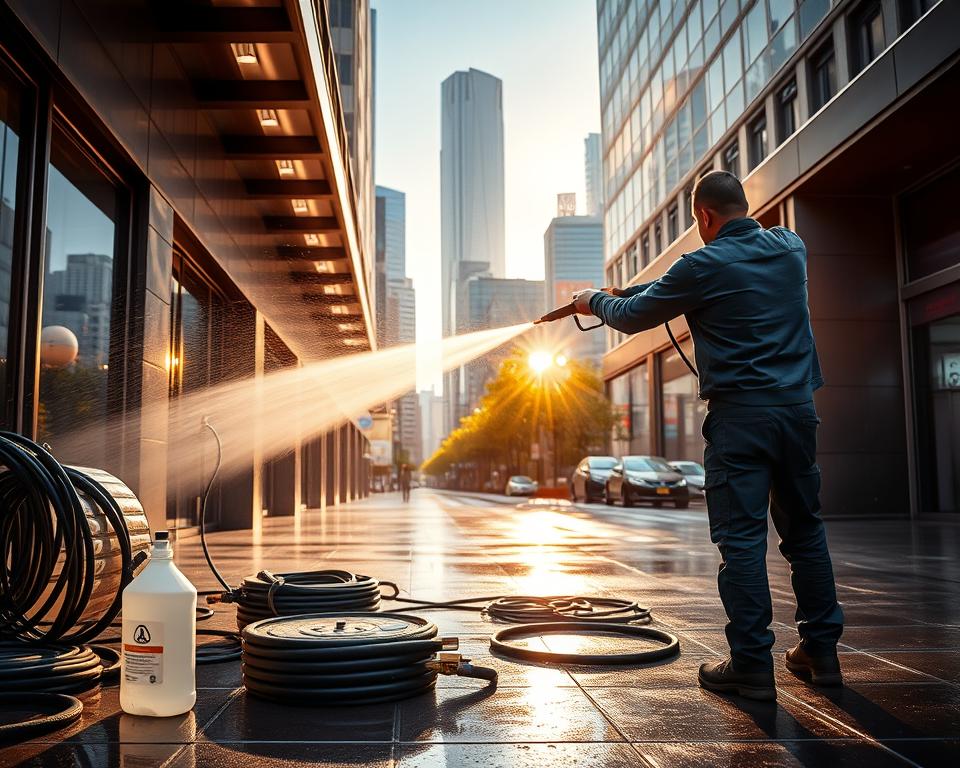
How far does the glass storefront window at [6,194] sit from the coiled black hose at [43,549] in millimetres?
2347

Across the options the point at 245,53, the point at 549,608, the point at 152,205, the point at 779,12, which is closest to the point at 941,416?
the point at 779,12

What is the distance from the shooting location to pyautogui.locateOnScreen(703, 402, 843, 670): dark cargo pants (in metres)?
3.13

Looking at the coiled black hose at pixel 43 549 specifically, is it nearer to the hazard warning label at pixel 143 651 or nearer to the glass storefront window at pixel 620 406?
the hazard warning label at pixel 143 651

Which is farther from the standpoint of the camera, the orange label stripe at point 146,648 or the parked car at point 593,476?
the parked car at point 593,476

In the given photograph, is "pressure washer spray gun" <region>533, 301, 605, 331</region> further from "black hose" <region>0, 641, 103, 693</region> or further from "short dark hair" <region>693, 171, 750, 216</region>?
"black hose" <region>0, 641, 103, 693</region>

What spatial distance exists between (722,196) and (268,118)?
9.20 meters

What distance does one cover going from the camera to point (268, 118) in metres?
11.4

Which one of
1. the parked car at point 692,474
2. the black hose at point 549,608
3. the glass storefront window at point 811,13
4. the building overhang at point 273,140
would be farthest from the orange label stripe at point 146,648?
the parked car at point 692,474

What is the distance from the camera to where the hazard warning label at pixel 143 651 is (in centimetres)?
266

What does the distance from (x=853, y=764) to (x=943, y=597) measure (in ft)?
12.5

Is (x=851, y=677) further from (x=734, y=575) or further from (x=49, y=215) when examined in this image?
(x=49, y=215)

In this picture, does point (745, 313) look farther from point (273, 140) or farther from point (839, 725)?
point (273, 140)

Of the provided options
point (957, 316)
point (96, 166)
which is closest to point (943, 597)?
point (96, 166)

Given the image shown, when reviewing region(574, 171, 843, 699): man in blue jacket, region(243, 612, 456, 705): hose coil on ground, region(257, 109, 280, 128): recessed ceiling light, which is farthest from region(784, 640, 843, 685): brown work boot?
region(257, 109, 280, 128): recessed ceiling light
